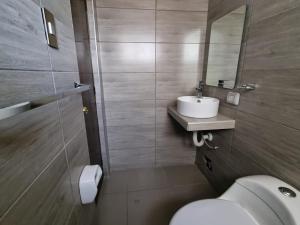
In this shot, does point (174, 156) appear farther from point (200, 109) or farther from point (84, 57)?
point (84, 57)

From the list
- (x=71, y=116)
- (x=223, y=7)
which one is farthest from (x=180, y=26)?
(x=71, y=116)

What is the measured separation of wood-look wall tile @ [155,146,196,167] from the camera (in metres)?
2.05

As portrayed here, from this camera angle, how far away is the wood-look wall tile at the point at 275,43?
812 mm

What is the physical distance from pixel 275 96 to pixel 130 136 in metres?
1.47

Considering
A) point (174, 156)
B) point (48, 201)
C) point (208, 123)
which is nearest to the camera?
point (48, 201)

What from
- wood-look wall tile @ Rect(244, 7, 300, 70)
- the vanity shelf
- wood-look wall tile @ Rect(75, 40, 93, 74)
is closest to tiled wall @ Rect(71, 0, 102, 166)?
wood-look wall tile @ Rect(75, 40, 93, 74)

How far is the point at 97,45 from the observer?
1.57 meters

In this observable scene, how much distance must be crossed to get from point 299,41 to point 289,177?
0.73 meters

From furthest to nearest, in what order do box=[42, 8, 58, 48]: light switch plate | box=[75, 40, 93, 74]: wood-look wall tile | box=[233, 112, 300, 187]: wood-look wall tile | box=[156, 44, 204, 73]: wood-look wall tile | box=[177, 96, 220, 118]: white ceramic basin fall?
box=[156, 44, 204, 73]: wood-look wall tile
box=[75, 40, 93, 74]: wood-look wall tile
box=[177, 96, 220, 118]: white ceramic basin
box=[233, 112, 300, 187]: wood-look wall tile
box=[42, 8, 58, 48]: light switch plate

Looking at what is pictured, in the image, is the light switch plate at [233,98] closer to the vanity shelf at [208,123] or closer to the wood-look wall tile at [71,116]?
the vanity shelf at [208,123]

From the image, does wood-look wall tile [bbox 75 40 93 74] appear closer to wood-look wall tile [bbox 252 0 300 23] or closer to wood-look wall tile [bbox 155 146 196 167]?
wood-look wall tile [bbox 155 146 196 167]

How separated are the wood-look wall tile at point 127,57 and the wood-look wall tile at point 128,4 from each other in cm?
36

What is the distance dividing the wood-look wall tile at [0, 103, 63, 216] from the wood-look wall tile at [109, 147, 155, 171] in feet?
4.49

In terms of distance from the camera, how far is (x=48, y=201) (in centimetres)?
59
